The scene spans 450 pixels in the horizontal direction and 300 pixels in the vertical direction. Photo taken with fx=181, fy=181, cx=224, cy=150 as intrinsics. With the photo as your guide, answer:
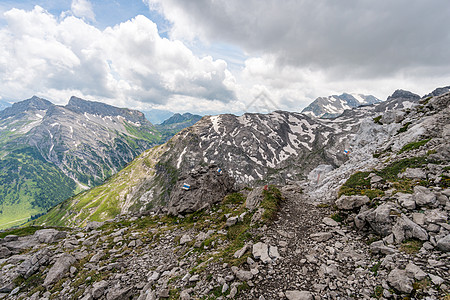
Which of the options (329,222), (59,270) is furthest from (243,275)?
A: (59,270)

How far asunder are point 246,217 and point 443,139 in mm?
22193

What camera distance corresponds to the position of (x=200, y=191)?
1270 inches

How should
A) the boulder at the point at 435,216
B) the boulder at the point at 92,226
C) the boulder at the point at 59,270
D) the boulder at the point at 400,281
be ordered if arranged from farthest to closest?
the boulder at the point at 92,226 < the boulder at the point at 59,270 < the boulder at the point at 435,216 < the boulder at the point at 400,281

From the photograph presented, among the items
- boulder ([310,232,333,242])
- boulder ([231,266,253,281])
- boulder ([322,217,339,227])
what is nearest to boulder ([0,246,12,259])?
boulder ([231,266,253,281])

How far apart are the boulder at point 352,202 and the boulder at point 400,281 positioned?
25.7ft

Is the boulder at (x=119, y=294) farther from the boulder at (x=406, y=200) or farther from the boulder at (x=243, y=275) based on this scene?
the boulder at (x=406, y=200)

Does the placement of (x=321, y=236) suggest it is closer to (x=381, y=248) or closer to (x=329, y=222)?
(x=329, y=222)

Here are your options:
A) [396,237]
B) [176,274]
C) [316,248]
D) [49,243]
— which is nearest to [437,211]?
[396,237]

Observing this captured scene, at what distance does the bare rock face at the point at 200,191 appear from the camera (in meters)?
30.3

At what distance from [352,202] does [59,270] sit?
27.5 meters

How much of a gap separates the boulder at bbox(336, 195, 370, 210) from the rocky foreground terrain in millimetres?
74

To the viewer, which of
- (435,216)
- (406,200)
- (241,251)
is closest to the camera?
(435,216)

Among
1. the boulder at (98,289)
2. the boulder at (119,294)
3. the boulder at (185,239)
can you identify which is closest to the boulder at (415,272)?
the boulder at (119,294)

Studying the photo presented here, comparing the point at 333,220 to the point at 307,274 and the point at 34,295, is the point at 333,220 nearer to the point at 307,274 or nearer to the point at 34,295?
the point at 307,274
